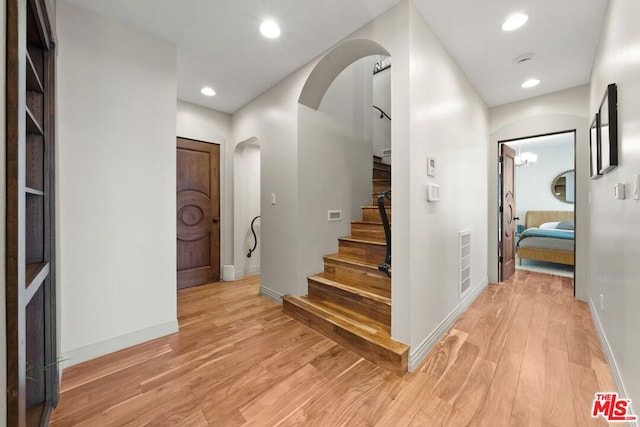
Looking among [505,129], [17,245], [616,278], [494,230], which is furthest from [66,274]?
[505,129]

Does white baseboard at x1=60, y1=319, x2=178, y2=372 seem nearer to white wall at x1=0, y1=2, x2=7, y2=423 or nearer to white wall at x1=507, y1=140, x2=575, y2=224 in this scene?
white wall at x1=0, y1=2, x2=7, y2=423

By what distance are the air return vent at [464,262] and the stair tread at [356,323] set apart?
1.14 m

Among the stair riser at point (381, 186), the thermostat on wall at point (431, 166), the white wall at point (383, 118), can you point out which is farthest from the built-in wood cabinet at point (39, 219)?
the white wall at point (383, 118)

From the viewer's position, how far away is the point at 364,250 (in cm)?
270

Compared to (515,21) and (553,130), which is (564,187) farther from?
(515,21)

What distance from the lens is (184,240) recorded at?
3.45 m

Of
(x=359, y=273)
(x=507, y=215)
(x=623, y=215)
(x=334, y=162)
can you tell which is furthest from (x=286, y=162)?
(x=507, y=215)

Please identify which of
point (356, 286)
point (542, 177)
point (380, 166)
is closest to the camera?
point (356, 286)

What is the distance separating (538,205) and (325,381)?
777cm

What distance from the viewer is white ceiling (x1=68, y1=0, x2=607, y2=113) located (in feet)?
6.01

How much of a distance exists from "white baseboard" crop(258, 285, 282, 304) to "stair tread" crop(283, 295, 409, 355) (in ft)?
0.91

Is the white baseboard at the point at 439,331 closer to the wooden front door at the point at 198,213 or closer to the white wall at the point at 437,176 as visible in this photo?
the white wall at the point at 437,176

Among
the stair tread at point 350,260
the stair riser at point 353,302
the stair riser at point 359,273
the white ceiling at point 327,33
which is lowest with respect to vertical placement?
the stair riser at point 353,302

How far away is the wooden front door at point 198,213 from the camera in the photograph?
11.2 ft
